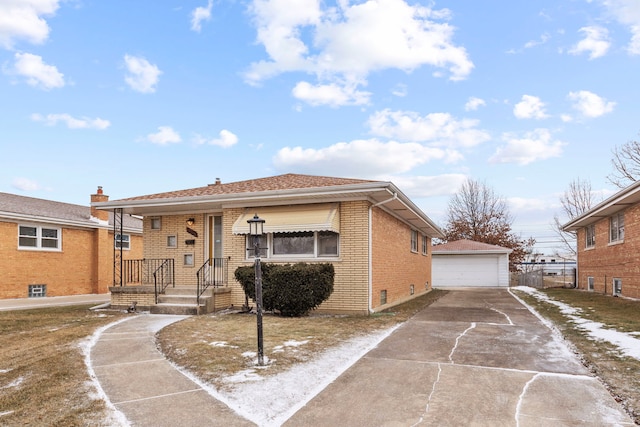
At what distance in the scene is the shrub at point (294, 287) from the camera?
10.3 meters

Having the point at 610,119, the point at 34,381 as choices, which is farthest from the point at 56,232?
the point at 610,119

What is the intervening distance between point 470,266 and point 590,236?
8051mm

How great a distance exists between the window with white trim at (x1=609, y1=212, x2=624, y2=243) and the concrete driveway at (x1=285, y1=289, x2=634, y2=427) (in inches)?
479

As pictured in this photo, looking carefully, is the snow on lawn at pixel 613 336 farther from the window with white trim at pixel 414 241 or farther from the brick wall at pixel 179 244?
the brick wall at pixel 179 244

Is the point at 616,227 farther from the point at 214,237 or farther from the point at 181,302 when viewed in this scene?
the point at 181,302

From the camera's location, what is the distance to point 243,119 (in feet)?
61.7

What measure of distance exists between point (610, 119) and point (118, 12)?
1878 cm

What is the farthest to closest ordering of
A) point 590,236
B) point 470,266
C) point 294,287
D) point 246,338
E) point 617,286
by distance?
point 470,266 < point 590,236 < point 617,286 < point 294,287 < point 246,338

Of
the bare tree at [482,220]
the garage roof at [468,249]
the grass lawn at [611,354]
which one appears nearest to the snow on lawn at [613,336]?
the grass lawn at [611,354]

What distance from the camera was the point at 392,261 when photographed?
14.3 metres

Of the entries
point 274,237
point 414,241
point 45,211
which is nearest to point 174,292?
point 274,237

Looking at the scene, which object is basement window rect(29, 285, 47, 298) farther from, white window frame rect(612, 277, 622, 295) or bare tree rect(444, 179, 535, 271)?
bare tree rect(444, 179, 535, 271)

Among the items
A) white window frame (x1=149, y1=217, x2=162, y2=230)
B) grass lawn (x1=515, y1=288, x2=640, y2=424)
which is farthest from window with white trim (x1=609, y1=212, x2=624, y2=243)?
white window frame (x1=149, y1=217, x2=162, y2=230)

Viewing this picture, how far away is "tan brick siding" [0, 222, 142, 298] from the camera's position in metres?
17.1
